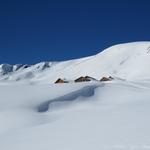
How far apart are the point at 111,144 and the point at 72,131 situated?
72.3 inches

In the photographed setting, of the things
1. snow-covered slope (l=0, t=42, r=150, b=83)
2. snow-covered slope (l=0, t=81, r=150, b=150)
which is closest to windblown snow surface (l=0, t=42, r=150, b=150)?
snow-covered slope (l=0, t=81, r=150, b=150)

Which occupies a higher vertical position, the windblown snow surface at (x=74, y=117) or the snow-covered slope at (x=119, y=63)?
the snow-covered slope at (x=119, y=63)

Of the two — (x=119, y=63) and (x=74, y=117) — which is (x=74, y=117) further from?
(x=119, y=63)

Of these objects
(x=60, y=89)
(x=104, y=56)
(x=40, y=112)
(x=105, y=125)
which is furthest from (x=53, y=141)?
(x=104, y=56)

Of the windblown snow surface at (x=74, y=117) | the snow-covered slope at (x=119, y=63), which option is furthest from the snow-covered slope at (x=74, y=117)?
the snow-covered slope at (x=119, y=63)

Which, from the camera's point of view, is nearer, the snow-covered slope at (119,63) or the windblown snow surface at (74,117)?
the windblown snow surface at (74,117)

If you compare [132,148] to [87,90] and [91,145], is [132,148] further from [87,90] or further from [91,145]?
[87,90]

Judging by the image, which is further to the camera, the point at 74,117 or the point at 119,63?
the point at 119,63

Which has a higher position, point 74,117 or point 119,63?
point 119,63

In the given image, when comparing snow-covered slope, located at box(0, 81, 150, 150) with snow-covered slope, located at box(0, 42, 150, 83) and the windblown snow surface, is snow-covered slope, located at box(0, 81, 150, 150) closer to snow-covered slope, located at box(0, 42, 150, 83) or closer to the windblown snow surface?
the windblown snow surface

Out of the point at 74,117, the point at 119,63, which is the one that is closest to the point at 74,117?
the point at 74,117

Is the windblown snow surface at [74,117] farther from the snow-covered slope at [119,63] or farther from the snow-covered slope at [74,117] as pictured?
the snow-covered slope at [119,63]

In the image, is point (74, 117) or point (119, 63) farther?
point (119, 63)

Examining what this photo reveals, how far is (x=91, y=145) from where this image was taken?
8969 mm
